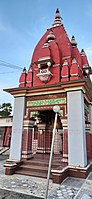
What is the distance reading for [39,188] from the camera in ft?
15.7

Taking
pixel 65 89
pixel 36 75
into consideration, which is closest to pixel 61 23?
pixel 36 75

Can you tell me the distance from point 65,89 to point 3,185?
4.63m

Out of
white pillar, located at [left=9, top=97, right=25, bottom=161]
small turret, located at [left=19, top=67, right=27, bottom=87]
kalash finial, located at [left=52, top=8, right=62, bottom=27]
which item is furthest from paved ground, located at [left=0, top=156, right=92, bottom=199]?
kalash finial, located at [left=52, top=8, right=62, bottom=27]

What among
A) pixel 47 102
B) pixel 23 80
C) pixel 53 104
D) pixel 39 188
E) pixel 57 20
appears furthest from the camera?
pixel 57 20

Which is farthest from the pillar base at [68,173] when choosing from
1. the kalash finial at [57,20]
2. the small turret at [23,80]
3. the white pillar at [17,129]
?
the kalash finial at [57,20]

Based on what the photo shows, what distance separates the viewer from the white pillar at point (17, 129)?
7.46 m

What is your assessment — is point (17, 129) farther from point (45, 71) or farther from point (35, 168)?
point (45, 71)

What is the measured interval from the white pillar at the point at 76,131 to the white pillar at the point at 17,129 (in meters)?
2.54

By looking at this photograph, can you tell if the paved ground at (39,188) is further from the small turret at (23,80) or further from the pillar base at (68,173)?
the small turret at (23,80)

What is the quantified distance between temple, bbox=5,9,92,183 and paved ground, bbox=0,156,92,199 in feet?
1.26

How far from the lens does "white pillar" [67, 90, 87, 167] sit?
6234 mm

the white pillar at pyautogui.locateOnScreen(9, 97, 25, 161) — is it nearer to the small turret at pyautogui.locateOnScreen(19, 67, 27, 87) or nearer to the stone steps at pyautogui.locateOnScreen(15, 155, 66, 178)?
the stone steps at pyautogui.locateOnScreen(15, 155, 66, 178)

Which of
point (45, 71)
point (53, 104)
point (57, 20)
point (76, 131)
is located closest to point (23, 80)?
point (45, 71)

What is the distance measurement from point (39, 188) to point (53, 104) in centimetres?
378
